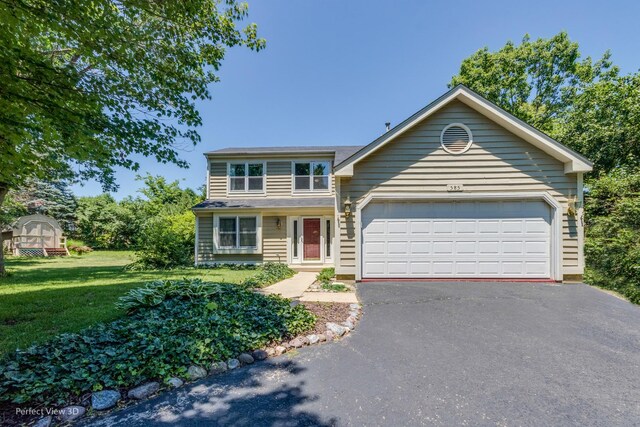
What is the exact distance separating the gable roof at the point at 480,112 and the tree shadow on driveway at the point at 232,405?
5.32 metres

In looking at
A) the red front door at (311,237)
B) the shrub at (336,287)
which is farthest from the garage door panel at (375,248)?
the red front door at (311,237)

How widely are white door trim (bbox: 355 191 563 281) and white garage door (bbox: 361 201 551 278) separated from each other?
0.43ft

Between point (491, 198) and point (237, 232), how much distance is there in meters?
9.85

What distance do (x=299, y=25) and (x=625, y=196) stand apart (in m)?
11.8

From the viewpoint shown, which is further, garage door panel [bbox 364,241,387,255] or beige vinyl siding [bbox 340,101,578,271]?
garage door panel [bbox 364,241,387,255]

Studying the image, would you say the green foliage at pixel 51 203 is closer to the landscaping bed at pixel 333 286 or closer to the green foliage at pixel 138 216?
the green foliage at pixel 138 216

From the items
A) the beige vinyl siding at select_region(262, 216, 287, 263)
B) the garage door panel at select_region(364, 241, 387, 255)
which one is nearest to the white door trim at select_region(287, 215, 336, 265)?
the beige vinyl siding at select_region(262, 216, 287, 263)

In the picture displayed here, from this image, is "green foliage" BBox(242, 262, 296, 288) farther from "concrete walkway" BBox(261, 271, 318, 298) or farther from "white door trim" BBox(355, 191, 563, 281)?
"white door trim" BBox(355, 191, 563, 281)

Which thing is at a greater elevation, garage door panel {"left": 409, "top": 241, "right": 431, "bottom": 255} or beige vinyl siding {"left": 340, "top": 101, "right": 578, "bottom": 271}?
beige vinyl siding {"left": 340, "top": 101, "right": 578, "bottom": 271}

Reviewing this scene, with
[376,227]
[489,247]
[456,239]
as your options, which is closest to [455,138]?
[456,239]

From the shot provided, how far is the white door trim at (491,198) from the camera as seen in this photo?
7168 mm

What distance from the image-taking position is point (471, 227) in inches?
294

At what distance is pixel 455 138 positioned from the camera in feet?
24.9

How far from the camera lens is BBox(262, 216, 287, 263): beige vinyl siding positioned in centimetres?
1198
